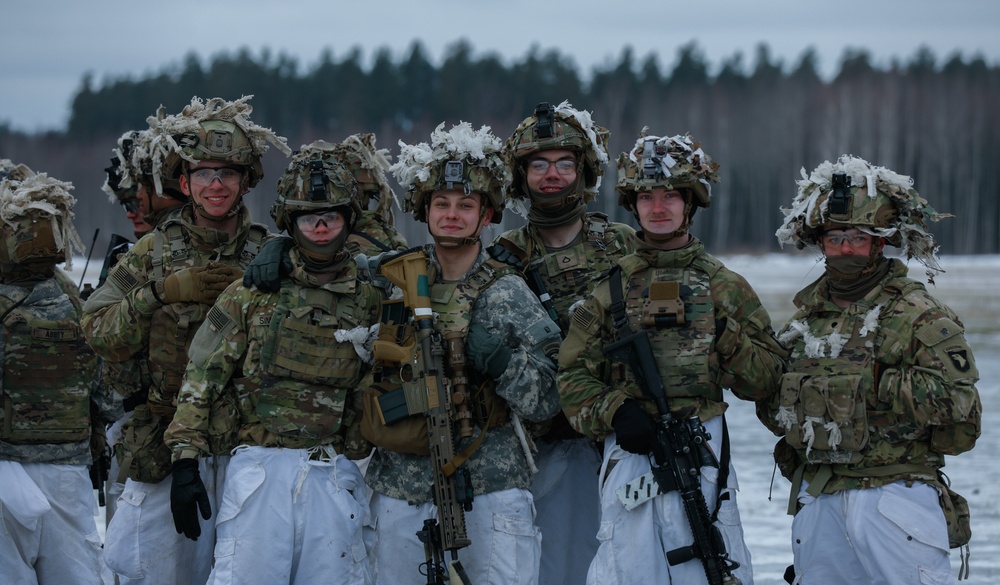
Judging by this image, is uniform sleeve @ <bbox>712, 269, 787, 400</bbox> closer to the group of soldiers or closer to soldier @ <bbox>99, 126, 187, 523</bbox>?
the group of soldiers

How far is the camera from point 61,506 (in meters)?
6.84

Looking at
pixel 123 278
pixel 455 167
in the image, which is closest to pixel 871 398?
pixel 455 167

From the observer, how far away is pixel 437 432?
5395 mm

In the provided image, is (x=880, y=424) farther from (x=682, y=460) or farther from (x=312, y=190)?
(x=312, y=190)

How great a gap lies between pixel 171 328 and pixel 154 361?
21 cm

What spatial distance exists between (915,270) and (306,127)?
4848cm

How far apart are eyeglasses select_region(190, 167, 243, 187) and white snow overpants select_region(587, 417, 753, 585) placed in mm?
2650

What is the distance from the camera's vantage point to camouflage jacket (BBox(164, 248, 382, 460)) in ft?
18.5

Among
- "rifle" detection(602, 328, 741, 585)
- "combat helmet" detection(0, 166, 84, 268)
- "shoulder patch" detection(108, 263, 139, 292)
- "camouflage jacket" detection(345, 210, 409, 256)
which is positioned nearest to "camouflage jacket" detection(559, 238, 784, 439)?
"rifle" detection(602, 328, 741, 585)

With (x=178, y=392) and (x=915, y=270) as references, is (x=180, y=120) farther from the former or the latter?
(x=915, y=270)

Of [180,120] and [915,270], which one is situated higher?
[180,120]

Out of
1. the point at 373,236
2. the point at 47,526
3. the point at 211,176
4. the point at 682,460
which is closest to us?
the point at 682,460

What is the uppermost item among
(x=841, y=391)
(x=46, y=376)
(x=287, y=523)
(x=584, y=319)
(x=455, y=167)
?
(x=455, y=167)

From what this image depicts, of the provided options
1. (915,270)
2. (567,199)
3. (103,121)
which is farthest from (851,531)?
(103,121)
